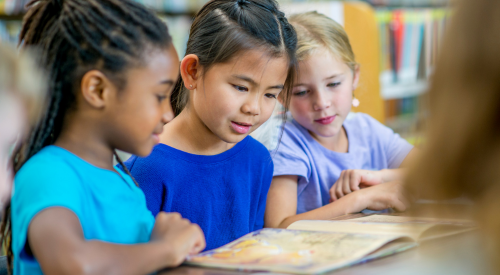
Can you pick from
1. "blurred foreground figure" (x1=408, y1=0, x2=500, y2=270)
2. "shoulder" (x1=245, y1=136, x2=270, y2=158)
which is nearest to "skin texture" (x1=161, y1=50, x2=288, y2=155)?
"shoulder" (x1=245, y1=136, x2=270, y2=158)

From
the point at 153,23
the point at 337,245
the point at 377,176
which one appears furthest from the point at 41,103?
the point at 377,176

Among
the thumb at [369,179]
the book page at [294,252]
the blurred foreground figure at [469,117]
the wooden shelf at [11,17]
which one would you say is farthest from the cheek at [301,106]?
the wooden shelf at [11,17]

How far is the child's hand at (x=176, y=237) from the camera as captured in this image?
2.09 feet

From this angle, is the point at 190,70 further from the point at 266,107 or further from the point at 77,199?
the point at 77,199

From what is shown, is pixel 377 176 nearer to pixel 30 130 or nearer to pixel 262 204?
pixel 262 204

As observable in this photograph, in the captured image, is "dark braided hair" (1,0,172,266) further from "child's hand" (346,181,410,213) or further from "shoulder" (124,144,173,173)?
"child's hand" (346,181,410,213)

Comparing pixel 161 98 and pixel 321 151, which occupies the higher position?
pixel 161 98

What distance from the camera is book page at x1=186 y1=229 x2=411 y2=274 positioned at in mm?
618

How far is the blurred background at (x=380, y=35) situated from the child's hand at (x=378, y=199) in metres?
0.65

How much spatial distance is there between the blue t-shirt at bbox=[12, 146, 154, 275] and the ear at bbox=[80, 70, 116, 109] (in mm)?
84

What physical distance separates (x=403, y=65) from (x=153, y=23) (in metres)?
3.04

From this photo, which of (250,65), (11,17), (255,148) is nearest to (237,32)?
(250,65)

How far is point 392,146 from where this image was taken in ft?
5.16

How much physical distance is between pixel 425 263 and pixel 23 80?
1.87 feet
